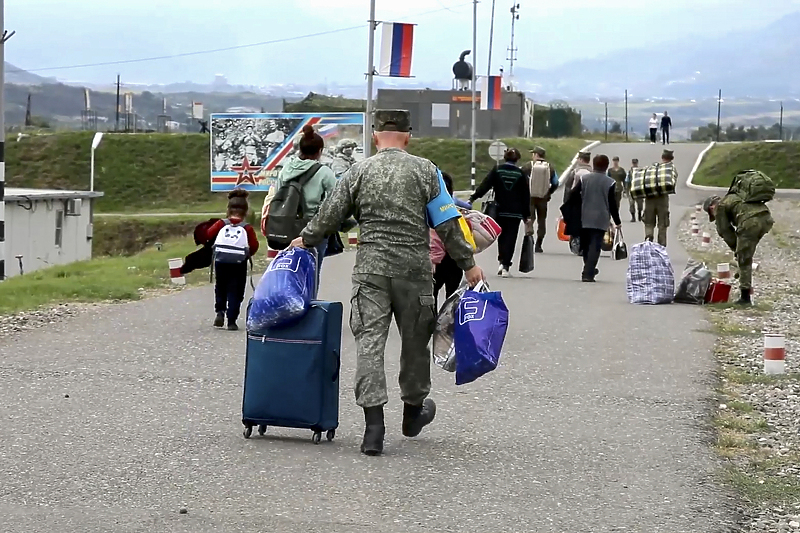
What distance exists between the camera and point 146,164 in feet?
207

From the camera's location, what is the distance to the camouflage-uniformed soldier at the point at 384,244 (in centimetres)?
711

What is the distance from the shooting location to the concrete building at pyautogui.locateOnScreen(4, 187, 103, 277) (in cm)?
3528

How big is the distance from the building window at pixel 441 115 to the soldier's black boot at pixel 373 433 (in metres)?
62.5

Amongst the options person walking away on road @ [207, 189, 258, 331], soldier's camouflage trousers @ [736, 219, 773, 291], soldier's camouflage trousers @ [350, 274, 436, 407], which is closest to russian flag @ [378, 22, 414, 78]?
soldier's camouflage trousers @ [736, 219, 773, 291]

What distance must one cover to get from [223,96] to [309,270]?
189863 mm

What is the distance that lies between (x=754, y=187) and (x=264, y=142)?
89.2ft

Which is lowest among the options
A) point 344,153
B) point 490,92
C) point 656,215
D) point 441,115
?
point 656,215

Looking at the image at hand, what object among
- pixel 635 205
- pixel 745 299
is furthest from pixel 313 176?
pixel 635 205

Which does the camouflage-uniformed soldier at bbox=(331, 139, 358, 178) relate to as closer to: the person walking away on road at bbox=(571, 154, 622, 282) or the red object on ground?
the person walking away on road at bbox=(571, 154, 622, 282)

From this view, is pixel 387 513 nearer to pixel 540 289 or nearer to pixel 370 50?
pixel 540 289

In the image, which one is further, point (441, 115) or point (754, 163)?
point (441, 115)

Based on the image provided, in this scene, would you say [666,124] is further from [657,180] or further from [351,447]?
[351,447]

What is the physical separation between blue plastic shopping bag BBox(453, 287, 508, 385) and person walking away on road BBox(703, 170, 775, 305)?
818 centimetres

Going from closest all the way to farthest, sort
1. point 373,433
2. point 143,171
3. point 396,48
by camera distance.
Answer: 1. point 373,433
2. point 396,48
3. point 143,171
